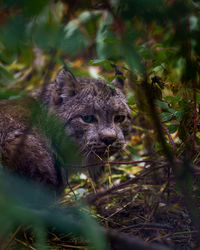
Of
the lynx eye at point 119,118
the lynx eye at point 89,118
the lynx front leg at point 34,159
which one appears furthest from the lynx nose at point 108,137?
the lynx front leg at point 34,159

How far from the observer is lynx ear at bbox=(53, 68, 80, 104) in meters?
3.17

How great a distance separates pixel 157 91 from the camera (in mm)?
2467

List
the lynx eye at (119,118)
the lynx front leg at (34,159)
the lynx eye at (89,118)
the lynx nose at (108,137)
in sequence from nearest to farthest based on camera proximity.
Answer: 1. the lynx front leg at (34,159)
2. the lynx nose at (108,137)
3. the lynx eye at (89,118)
4. the lynx eye at (119,118)

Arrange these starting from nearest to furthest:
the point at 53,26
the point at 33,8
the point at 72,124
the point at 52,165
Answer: the point at 33,8 < the point at 53,26 < the point at 52,165 < the point at 72,124

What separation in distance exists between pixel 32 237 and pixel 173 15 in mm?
1807

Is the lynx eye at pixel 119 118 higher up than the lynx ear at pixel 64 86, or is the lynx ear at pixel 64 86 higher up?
the lynx ear at pixel 64 86

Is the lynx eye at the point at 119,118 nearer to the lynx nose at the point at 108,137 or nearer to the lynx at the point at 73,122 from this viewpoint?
the lynx at the point at 73,122

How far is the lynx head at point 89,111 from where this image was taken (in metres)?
2.95

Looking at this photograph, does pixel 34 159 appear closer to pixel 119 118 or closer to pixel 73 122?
pixel 73 122

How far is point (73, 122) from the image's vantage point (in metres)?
3.12

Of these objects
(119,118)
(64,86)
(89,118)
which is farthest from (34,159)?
(119,118)

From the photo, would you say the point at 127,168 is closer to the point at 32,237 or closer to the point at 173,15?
the point at 32,237

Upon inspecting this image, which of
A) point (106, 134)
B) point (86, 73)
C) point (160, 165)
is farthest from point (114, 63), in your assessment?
point (160, 165)

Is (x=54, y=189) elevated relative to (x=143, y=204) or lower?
elevated
